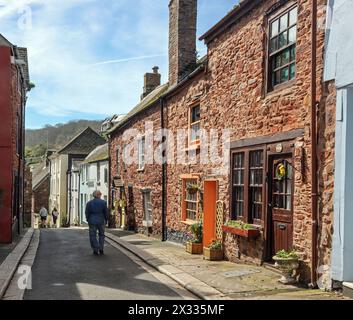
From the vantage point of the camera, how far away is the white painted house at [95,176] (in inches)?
1212

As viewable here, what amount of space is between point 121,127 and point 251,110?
597 inches

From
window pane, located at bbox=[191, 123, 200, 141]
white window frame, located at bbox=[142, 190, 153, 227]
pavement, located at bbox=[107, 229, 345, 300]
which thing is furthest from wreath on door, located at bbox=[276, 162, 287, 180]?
white window frame, located at bbox=[142, 190, 153, 227]

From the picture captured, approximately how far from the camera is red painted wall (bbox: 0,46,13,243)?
14500 mm

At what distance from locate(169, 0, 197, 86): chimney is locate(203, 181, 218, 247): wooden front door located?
5.34 meters

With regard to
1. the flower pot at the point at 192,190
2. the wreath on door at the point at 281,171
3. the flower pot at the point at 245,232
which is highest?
the wreath on door at the point at 281,171

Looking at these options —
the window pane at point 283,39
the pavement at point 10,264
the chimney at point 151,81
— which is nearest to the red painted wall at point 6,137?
the pavement at point 10,264

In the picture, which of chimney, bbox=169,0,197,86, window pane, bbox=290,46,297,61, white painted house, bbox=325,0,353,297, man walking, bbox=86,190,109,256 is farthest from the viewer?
chimney, bbox=169,0,197,86

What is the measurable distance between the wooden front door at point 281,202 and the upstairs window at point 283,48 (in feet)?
5.65

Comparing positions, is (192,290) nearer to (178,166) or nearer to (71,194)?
(178,166)

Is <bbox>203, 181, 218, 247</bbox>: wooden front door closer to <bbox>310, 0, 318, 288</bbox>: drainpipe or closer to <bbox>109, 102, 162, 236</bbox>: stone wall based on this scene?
<bbox>109, 102, 162, 236</bbox>: stone wall

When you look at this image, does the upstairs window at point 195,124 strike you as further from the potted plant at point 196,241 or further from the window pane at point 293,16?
the window pane at point 293,16

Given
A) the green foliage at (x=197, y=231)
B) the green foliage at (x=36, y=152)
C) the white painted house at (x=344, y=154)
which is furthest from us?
the green foliage at (x=36, y=152)

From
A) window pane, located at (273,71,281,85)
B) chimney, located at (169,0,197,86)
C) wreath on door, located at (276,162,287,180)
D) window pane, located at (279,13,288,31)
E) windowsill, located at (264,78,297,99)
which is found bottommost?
wreath on door, located at (276,162,287,180)

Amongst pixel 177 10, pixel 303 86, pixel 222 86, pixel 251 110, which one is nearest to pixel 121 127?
pixel 177 10
